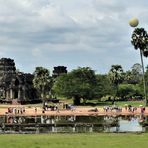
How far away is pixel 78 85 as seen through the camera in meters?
123

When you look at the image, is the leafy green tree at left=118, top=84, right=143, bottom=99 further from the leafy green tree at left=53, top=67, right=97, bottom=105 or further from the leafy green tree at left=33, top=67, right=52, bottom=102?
the leafy green tree at left=33, top=67, right=52, bottom=102

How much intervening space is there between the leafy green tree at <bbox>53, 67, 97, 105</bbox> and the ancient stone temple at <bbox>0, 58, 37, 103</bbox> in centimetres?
1314

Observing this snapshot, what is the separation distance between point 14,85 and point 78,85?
26536 mm

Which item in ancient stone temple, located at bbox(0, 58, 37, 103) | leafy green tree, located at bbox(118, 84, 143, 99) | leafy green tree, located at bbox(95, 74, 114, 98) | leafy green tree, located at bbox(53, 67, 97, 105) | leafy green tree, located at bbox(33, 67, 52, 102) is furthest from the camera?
leafy green tree, located at bbox(118, 84, 143, 99)

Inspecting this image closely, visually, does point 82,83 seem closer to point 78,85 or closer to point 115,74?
point 78,85

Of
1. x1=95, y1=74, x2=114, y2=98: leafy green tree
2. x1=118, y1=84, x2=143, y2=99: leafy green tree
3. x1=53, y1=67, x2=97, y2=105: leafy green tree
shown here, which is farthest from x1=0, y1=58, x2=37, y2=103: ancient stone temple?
x1=118, y1=84, x2=143, y2=99: leafy green tree

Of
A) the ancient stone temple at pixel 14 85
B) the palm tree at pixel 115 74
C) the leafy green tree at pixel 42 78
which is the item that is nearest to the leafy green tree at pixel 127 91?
the palm tree at pixel 115 74

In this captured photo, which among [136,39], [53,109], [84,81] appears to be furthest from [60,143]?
[84,81]

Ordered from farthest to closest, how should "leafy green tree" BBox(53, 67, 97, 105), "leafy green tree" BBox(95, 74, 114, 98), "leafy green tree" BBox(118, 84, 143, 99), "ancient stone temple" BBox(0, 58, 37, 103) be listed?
Result: "leafy green tree" BBox(118, 84, 143, 99), "ancient stone temple" BBox(0, 58, 37, 103), "leafy green tree" BBox(95, 74, 114, 98), "leafy green tree" BBox(53, 67, 97, 105)

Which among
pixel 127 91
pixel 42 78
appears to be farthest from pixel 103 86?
pixel 127 91

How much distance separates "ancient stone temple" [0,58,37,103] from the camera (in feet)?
458

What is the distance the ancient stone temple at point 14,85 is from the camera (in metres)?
140

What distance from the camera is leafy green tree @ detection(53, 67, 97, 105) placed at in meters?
122

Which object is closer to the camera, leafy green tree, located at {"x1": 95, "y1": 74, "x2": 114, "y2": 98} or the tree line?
the tree line
